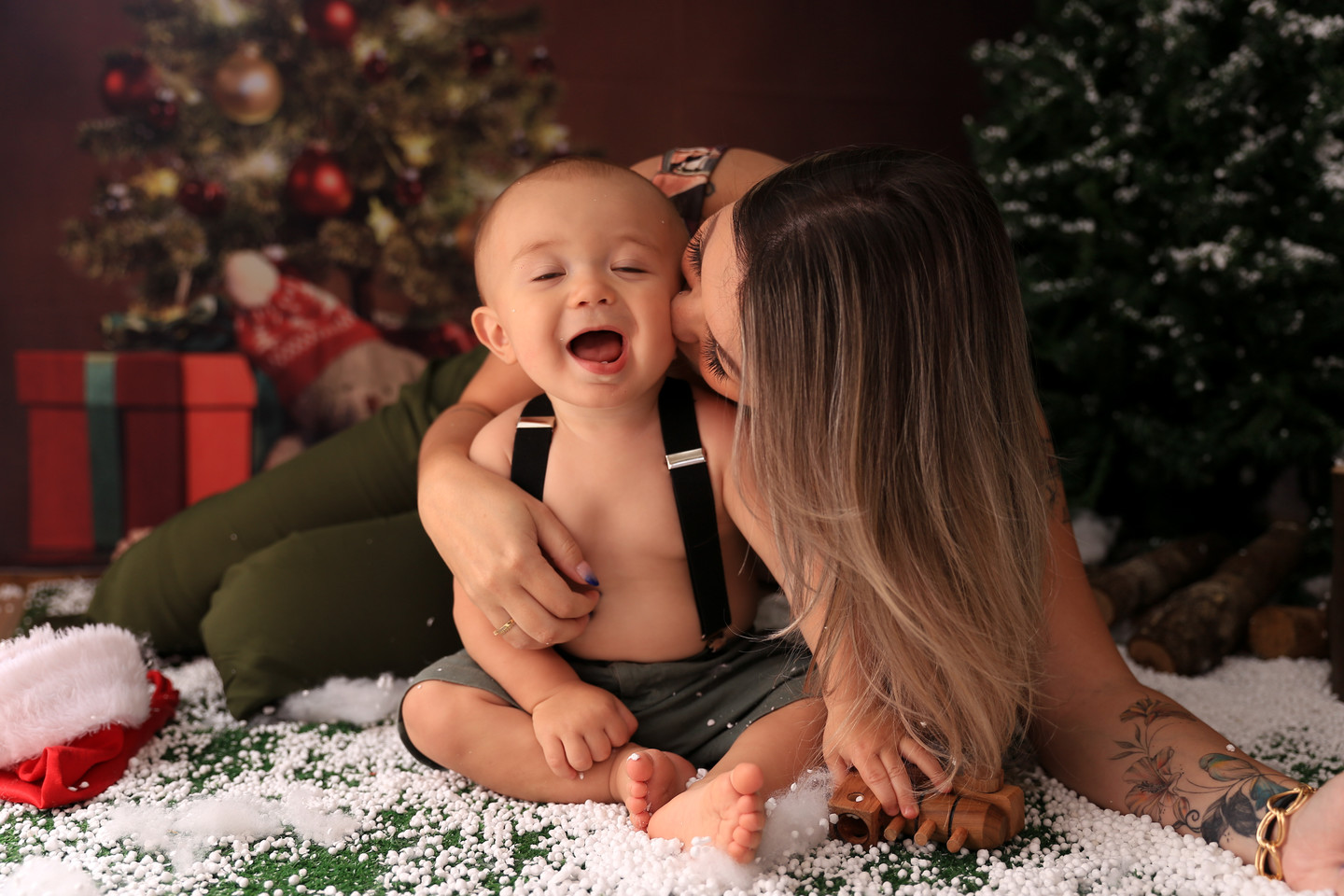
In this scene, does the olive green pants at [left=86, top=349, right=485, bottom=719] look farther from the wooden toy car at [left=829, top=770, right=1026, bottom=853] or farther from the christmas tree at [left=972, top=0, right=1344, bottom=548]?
the christmas tree at [left=972, top=0, right=1344, bottom=548]

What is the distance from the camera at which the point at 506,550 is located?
0.97 metres

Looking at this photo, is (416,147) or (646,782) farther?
(416,147)

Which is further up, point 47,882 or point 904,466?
point 904,466

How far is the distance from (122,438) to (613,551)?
180 centimetres

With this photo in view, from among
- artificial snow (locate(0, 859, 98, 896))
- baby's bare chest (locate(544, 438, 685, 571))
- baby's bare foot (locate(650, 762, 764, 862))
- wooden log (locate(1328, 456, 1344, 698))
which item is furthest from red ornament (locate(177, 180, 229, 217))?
wooden log (locate(1328, 456, 1344, 698))

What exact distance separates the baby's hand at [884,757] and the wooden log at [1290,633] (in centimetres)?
95

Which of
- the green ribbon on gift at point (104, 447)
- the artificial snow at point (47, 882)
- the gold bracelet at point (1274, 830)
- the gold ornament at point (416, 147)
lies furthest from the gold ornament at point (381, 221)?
the gold bracelet at point (1274, 830)

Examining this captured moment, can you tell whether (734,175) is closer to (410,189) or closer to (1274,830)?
(1274,830)

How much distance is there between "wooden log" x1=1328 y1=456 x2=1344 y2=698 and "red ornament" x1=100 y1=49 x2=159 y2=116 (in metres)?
2.50

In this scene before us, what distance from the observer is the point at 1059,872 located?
33.0 inches

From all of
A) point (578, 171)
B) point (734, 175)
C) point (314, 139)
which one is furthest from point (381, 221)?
point (578, 171)

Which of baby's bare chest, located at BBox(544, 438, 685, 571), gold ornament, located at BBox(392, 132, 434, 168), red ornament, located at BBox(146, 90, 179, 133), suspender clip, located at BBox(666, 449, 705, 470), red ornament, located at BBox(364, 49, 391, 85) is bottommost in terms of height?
baby's bare chest, located at BBox(544, 438, 685, 571)

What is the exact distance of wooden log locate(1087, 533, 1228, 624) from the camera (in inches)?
64.4

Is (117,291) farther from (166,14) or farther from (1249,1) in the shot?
(1249,1)
